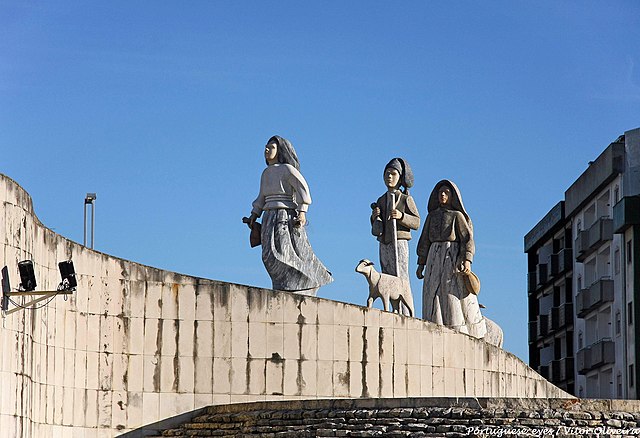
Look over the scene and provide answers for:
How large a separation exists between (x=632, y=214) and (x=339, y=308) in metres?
25.8

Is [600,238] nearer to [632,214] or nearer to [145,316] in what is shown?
[632,214]

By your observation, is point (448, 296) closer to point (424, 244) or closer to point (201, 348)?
point (424, 244)

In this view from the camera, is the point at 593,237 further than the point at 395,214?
Yes

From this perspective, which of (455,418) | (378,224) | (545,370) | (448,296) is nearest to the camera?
(455,418)

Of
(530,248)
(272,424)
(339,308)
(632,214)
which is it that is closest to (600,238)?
(632,214)

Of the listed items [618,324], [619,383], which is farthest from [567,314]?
[619,383]

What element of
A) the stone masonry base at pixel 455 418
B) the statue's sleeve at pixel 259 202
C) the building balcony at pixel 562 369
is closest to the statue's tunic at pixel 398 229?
the statue's sleeve at pixel 259 202

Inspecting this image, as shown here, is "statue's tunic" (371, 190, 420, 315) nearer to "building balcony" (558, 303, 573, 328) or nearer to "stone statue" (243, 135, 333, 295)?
"stone statue" (243, 135, 333, 295)

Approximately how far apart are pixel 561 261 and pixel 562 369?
4152 millimetres

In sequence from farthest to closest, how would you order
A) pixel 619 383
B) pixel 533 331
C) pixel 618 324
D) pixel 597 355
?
pixel 533 331 < pixel 597 355 < pixel 618 324 < pixel 619 383

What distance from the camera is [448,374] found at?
2484cm

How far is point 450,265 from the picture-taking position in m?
27.1

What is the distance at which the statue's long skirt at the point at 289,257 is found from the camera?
25406 mm

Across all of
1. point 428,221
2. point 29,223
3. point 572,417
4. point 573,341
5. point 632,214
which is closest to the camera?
point 572,417
